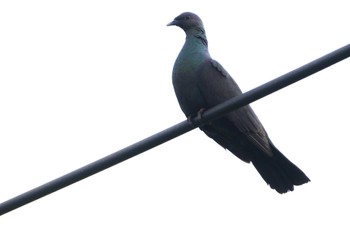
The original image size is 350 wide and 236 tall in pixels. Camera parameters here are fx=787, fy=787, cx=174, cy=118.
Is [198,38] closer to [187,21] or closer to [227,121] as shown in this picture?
[187,21]

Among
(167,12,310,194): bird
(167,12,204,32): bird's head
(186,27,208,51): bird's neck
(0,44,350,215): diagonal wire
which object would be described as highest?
(167,12,204,32): bird's head

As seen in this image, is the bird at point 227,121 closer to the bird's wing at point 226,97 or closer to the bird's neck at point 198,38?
the bird's wing at point 226,97

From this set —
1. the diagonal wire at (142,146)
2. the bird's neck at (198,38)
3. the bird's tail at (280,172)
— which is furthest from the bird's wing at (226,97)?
the diagonal wire at (142,146)

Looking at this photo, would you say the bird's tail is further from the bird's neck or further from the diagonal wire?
the diagonal wire

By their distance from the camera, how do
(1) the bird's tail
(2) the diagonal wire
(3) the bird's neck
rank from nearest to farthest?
1. (2) the diagonal wire
2. (1) the bird's tail
3. (3) the bird's neck

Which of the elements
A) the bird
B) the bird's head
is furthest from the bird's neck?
the bird


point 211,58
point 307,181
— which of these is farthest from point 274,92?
point 211,58

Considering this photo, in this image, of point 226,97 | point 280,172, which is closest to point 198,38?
point 226,97

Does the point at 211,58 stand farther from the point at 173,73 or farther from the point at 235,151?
the point at 235,151
